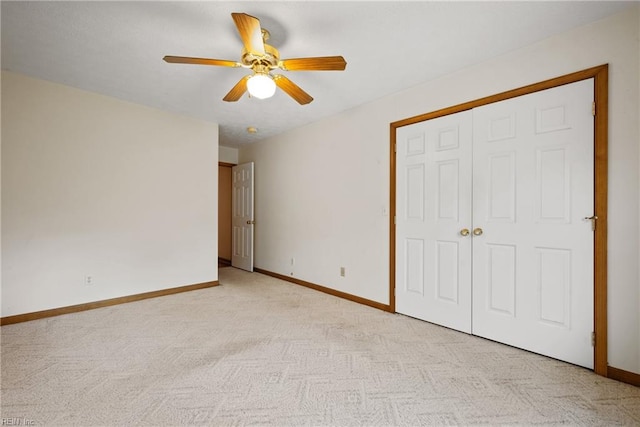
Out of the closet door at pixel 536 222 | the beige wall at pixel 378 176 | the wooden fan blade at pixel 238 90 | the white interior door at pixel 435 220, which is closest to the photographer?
the beige wall at pixel 378 176

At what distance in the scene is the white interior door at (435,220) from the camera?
268cm

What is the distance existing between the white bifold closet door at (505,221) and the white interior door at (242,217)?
3111mm

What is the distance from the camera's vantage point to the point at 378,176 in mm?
3387

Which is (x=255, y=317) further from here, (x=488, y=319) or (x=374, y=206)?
(x=488, y=319)

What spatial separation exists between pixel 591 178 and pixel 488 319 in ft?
4.41

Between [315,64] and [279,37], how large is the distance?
420mm

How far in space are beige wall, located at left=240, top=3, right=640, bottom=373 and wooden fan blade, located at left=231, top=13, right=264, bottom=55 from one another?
1.79m

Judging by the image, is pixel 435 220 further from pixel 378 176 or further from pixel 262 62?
pixel 262 62

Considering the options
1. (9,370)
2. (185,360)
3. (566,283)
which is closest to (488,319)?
(566,283)

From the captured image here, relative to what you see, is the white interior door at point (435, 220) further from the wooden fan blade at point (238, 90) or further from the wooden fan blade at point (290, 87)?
the wooden fan blade at point (238, 90)

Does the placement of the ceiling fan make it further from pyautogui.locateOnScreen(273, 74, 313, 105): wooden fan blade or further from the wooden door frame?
the wooden door frame

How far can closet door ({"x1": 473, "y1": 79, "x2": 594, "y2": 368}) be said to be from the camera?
2062 millimetres

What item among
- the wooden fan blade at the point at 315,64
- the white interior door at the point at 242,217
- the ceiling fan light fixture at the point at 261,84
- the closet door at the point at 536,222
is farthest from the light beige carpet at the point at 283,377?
the white interior door at the point at 242,217

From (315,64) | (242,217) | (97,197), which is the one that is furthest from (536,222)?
(242,217)
